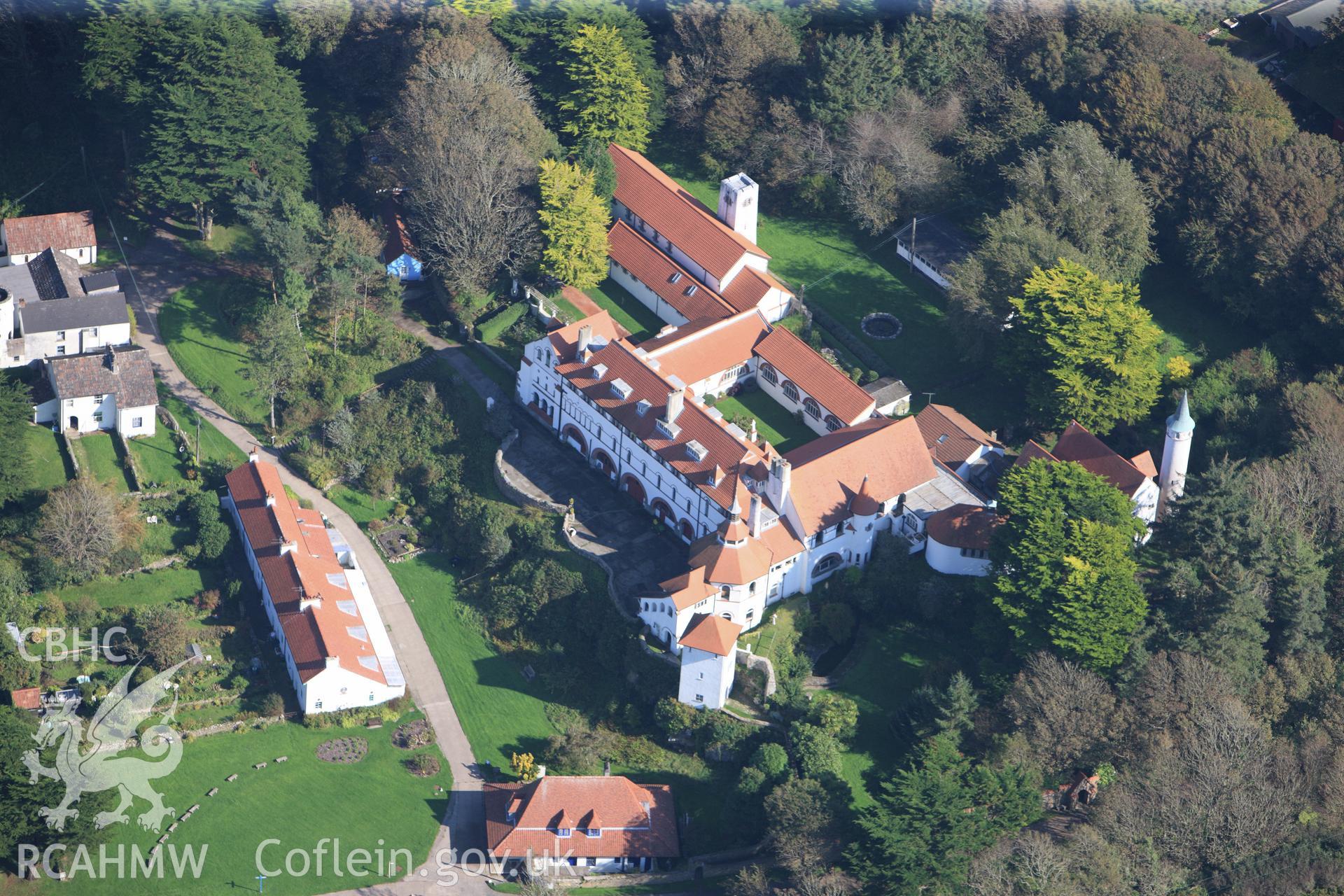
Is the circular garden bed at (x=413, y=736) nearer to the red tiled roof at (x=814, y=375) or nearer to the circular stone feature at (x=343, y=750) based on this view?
the circular stone feature at (x=343, y=750)

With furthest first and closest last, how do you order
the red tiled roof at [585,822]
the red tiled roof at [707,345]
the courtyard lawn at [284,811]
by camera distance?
the red tiled roof at [707,345], the red tiled roof at [585,822], the courtyard lawn at [284,811]

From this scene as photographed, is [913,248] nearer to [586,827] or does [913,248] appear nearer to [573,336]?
[573,336]

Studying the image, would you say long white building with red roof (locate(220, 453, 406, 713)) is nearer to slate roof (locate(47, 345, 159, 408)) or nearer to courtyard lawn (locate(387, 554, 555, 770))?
courtyard lawn (locate(387, 554, 555, 770))

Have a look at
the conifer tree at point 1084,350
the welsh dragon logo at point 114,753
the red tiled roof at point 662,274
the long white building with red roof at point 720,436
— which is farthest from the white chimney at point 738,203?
the welsh dragon logo at point 114,753

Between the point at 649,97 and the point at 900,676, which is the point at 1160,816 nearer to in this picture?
the point at 900,676

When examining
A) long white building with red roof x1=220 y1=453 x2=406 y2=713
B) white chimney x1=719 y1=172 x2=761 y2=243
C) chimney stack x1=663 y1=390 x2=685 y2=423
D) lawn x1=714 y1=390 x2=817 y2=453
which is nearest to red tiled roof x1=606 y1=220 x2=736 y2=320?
white chimney x1=719 y1=172 x2=761 y2=243

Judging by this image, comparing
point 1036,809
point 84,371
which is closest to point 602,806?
point 1036,809
